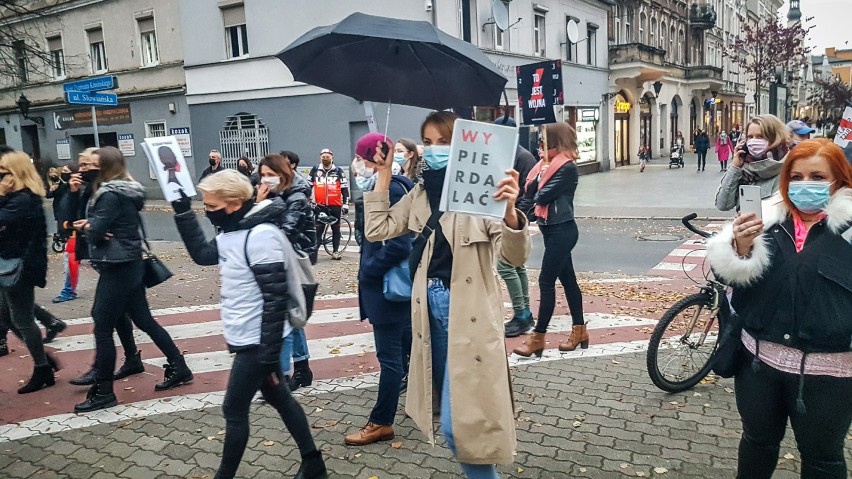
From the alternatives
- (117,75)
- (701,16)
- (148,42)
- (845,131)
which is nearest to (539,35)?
(148,42)

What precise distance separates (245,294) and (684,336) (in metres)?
3.22

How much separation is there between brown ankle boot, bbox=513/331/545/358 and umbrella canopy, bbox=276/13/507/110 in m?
2.42

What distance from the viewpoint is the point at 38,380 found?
535cm

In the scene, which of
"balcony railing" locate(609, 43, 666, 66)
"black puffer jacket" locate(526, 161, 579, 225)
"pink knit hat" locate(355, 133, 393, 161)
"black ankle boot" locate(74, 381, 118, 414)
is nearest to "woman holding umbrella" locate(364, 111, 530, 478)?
"pink knit hat" locate(355, 133, 393, 161)

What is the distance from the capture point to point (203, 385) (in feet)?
17.6

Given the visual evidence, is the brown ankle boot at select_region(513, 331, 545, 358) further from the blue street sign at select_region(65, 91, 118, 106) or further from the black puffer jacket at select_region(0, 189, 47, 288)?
the blue street sign at select_region(65, 91, 118, 106)

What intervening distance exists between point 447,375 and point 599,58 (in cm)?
3069

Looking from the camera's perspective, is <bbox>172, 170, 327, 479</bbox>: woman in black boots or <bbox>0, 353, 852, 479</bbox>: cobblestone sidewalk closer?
<bbox>172, 170, 327, 479</bbox>: woman in black boots

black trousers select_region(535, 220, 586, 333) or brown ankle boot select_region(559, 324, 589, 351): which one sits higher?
black trousers select_region(535, 220, 586, 333)

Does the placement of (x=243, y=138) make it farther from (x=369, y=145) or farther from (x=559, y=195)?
(x=369, y=145)

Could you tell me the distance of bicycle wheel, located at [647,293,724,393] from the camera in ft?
15.6

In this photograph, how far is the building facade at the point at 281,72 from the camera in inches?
810

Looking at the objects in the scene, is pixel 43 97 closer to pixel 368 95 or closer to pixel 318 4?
pixel 318 4

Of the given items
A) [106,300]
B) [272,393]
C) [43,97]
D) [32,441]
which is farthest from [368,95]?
[43,97]
